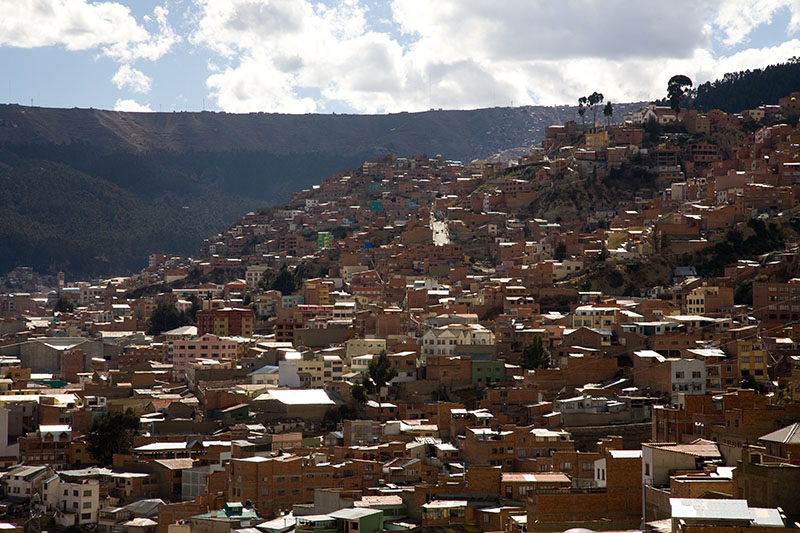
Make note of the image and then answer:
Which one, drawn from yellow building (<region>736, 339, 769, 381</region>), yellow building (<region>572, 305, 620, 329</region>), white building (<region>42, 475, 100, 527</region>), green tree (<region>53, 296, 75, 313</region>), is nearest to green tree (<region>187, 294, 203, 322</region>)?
green tree (<region>53, 296, 75, 313</region>)

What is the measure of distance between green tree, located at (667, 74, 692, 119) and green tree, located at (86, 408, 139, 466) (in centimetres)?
5921

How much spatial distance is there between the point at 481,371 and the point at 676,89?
51.5m

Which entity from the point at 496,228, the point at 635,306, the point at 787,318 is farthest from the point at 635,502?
the point at 496,228

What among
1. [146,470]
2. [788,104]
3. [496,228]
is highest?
[788,104]

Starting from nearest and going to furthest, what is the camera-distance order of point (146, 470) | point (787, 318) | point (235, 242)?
point (146, 470) → point (787, 318) → point (235, 242)

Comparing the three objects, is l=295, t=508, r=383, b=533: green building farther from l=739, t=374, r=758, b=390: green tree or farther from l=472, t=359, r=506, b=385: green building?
l=472, t=359, r=506, b=385: green building

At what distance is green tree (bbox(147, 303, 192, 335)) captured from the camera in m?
84.3

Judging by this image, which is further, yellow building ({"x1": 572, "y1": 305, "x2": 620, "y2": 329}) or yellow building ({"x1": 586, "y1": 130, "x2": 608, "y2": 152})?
yellow building ({"x1": 586, "y1": 130, "x2": 608, "y2": 152})

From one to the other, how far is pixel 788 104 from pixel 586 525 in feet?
244

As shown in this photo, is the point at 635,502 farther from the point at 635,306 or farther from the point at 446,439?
the point at 635,306

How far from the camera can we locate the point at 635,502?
30.6m

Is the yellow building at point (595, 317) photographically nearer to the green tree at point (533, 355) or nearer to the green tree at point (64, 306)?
the green tree at point (533, 355)

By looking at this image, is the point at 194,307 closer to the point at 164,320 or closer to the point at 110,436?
the point at 164,320

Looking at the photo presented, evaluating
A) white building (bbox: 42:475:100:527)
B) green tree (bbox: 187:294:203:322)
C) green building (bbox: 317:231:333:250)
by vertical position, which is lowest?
white building (bbox: 42:475:100:527)
